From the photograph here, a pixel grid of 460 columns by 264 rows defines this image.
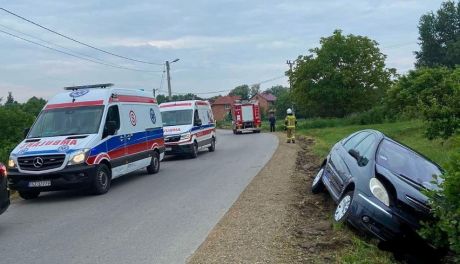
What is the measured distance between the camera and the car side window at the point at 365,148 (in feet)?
24.1

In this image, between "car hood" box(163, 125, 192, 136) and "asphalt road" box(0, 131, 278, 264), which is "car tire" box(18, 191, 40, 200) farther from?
"car hood" box(163, 125, 192, 136)

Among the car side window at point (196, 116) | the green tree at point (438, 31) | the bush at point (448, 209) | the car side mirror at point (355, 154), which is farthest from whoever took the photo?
the green tree at point (438, 31)

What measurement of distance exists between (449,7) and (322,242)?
7799cm

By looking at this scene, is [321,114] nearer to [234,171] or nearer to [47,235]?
A: [234,171]

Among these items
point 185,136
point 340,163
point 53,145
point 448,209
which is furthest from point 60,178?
point 185,136

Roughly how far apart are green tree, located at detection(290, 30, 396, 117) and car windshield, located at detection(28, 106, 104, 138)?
39023 mm

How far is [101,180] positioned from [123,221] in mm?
3170

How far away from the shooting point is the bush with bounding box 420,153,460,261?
4.53 m

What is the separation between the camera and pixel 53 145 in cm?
1068

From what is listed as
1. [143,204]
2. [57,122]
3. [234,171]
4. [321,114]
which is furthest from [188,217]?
[321,114]

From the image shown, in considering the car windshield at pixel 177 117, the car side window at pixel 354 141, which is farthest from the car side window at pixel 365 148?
the car windshield at pixel 177 117

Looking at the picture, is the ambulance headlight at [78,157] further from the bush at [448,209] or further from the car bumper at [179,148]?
the car bumper at [179,148]

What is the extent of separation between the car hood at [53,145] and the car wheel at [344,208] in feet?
19.5

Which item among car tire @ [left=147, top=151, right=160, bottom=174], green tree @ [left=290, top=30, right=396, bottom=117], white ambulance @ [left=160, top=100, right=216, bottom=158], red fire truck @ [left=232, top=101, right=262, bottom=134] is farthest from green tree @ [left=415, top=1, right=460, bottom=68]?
car tire @ [left=147, top=151, right=160, bottom=174]
